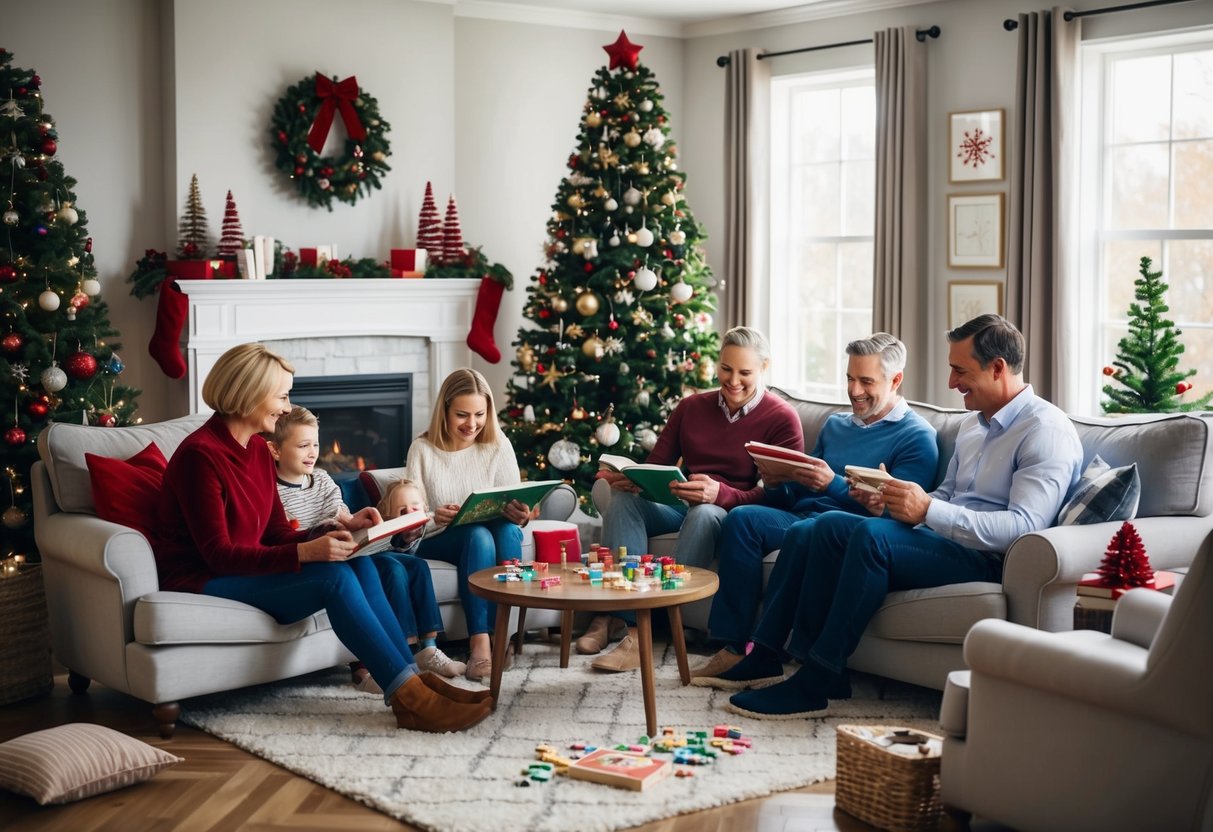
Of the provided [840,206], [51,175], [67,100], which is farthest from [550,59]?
[51,175]

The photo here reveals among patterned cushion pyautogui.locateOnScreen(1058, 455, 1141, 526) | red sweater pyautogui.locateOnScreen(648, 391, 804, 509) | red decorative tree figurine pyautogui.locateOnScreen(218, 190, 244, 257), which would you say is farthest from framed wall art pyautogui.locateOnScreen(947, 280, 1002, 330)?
red decorative tree figurine pyautogui.locateOnScreen(218, 190, 244, 257)

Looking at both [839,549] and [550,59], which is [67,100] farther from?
[839,549]

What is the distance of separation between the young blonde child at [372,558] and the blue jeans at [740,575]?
2.81 feet

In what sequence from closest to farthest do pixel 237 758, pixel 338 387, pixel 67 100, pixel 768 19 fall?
pixel 237 758
pixel 67 100
pixel 338 387
pixel 768 19

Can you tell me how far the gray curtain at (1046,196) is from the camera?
18.8 ft

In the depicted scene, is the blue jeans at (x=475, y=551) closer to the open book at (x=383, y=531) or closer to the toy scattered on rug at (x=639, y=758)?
the open book at (x=383, y=531)

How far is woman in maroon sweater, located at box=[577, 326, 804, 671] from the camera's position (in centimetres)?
440

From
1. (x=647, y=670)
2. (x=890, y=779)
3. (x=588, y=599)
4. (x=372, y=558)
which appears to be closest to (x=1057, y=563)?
(x=890, y=779)

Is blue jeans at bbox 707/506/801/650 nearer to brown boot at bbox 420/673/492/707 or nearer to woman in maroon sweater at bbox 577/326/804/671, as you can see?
woman in maroon sweater at bbox 577/326/804/671

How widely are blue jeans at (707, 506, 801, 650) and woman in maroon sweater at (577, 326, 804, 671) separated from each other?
144mm

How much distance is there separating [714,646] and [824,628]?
89 centimetres

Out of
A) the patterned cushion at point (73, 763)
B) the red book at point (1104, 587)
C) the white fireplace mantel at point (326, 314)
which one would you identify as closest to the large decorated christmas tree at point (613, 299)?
the white fireplace mantel at point (326, 314)

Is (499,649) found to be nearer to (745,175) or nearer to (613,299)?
(613,299)

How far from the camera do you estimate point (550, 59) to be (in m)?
7.12
